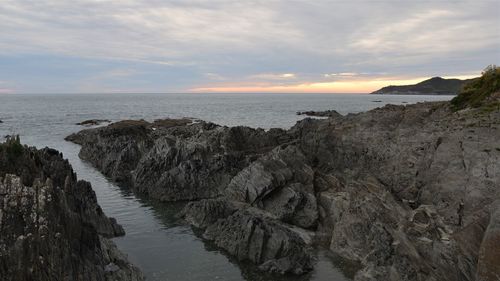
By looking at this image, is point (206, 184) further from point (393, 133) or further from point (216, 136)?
point (393, 133)

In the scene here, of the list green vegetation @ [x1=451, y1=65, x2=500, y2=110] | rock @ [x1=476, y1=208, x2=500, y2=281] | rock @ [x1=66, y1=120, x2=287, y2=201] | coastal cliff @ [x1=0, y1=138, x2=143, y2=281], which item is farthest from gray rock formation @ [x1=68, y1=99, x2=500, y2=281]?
coastal cliff @ [x1=0, y1=138, x2=143, y2=281]

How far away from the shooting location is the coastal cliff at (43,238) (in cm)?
2012

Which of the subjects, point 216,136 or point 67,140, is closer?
point 216,136

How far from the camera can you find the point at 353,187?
42.2 m

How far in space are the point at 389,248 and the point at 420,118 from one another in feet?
90.2

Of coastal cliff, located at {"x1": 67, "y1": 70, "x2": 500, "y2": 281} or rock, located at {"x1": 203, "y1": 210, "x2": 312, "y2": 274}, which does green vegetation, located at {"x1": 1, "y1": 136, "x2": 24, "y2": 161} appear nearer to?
coastal cliff, located at {"x1": 67, "y1": 70, "x2": 500, "y2": 281}

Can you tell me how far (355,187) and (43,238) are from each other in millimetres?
28802

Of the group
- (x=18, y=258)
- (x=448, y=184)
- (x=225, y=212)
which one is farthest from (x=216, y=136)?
(x=18, y=258)

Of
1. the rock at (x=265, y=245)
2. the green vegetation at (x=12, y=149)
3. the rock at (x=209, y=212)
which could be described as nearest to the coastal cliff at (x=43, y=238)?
the green vegetation at (x=12, y=149)

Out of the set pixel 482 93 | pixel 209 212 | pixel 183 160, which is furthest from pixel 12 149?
pixel 482 93

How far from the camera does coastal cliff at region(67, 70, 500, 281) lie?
29078 mm

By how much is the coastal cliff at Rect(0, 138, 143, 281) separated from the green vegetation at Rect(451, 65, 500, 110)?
44.7 meters

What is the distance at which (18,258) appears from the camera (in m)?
19.9

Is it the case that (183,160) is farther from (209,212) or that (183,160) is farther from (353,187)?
(353,187)
